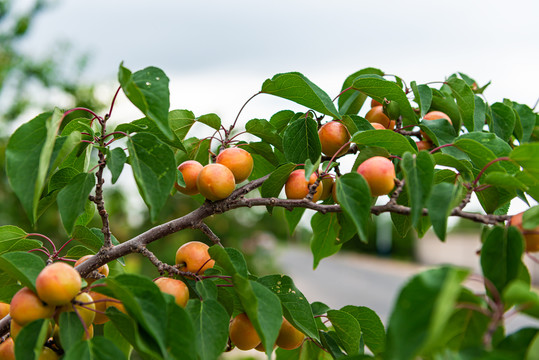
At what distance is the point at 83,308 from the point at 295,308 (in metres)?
0.29

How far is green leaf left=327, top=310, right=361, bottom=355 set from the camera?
74 centimetres

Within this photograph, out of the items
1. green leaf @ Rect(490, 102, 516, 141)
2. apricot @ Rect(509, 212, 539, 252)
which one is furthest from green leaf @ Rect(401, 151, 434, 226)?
green leaf @ Rect(490, 102, 516, 141)

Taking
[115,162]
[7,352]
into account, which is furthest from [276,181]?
[7,352]

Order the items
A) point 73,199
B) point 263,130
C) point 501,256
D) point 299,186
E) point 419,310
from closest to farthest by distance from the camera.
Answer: point 419,310, point 501,256, point 73,199, point 299,186, point 263,130

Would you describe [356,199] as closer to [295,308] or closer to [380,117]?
[295,308]

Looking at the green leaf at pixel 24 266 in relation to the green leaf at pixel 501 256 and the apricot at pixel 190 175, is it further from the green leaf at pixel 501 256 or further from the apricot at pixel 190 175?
the green leaf at pixel 501 256

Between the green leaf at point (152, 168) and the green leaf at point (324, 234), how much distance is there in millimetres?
321

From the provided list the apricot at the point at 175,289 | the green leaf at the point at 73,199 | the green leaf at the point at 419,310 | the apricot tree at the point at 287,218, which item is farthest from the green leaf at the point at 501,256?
the green leaf at the point at 73,199

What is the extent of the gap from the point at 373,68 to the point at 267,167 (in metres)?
0.28

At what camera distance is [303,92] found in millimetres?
742

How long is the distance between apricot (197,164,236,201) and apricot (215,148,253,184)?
0.15 ft

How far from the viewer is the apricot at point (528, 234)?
54 centimetres

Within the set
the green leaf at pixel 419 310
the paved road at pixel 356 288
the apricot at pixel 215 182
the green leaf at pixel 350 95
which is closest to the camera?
the green leaf at pixel 419 310

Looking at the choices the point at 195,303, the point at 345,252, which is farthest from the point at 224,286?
the point at 345,252
